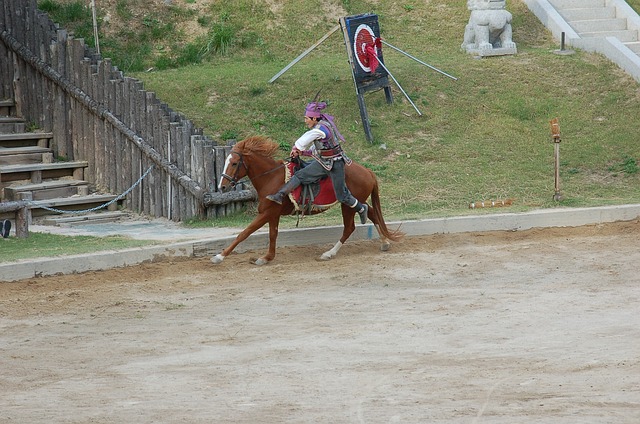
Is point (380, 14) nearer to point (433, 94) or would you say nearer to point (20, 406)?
point (433, 94)

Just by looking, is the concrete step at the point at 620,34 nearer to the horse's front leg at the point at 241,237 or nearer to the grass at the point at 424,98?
the grass at the point at 424,98

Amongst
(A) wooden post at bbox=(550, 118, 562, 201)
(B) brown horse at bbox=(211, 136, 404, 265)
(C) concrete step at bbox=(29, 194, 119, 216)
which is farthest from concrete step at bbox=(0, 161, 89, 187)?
(A) wooden post at bbox=(550, 118, 562, 201)

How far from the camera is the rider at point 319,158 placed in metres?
13.8

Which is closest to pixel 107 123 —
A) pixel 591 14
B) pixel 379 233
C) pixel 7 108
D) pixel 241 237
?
pixel 7 108

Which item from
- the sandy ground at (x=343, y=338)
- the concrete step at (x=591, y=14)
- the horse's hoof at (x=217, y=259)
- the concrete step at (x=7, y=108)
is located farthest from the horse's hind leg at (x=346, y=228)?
the concrete step at (x=591, y=14)

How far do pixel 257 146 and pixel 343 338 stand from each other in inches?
181

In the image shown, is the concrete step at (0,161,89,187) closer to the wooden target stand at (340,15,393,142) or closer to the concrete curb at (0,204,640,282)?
the concrete curb at (0,204,640,282)

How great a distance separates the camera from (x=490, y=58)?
862 inches

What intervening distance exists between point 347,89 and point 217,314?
375 inches

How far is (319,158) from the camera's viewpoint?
13914 millimetres

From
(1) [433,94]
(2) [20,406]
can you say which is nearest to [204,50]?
(1) [433,94]

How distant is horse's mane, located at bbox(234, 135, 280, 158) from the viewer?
14.1 m

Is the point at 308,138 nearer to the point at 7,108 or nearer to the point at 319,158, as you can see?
the point at 319,158

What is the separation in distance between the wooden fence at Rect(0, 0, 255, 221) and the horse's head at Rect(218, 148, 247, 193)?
1.68 meters
